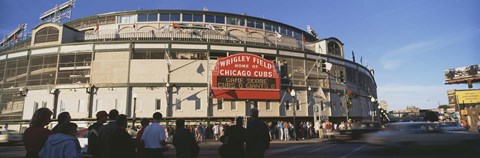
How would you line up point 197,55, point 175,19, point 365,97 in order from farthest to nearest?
point 365,97 → point 175,19 → point 197,55

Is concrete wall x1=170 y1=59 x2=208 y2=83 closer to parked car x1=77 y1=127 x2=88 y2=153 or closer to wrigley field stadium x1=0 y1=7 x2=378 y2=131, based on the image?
wrigley field stadium x1=0 y1=7 x2=378 y2=131

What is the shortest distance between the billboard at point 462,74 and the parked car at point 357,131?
56.9 meters

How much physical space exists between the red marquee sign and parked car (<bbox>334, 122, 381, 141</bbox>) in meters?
12.7

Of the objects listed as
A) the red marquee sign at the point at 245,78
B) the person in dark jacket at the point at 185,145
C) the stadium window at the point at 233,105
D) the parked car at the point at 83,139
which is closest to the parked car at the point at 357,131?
Result: the red marquee sign at the point at 245,78

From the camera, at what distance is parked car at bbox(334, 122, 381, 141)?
21.1 meters

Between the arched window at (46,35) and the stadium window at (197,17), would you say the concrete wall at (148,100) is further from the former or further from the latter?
the stadium window at (197,17)

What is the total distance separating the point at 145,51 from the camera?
3328 cm

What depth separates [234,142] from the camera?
5.89 metres

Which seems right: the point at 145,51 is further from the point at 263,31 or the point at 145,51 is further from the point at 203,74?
the point at 263,31

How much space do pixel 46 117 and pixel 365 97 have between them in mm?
53360

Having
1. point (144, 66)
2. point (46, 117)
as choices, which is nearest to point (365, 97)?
point (144, 66)

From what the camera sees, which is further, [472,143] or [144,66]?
[144,66]

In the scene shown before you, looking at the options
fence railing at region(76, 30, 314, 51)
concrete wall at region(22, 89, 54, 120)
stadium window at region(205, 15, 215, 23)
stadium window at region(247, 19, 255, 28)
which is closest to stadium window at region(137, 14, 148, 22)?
fence railing at region(76, 30, 314, 51)

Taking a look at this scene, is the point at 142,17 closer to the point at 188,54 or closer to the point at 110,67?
the point at 110,67
